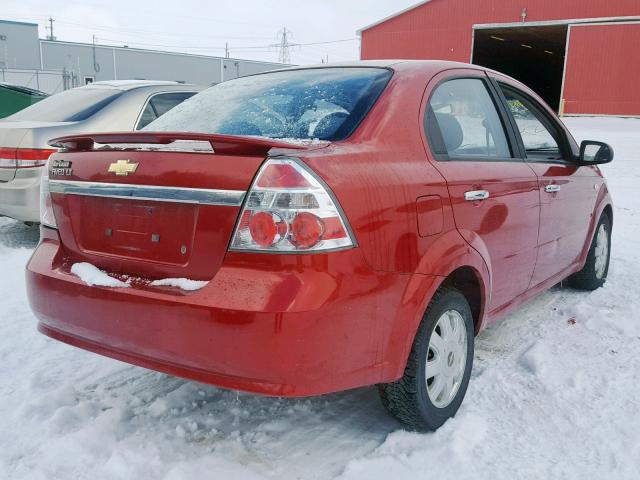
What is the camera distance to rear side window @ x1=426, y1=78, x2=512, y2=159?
2.65 m

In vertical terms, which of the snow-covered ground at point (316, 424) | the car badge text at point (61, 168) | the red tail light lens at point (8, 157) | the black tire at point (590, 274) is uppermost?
the car badge text at point (61, 168)

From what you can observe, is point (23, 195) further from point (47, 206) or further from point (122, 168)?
point (122, 168)

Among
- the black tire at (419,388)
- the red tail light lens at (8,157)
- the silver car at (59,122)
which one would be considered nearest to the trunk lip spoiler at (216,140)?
the black tire at (419,388)

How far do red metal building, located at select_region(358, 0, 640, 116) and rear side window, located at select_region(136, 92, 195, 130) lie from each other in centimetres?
2125

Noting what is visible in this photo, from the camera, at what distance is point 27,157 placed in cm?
511

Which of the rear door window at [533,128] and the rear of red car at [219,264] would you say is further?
the rear door window at [533,128]

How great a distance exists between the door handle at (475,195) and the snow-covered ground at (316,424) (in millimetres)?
949

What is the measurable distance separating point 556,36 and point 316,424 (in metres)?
30.3

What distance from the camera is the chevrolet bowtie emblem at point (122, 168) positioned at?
7.30 ft

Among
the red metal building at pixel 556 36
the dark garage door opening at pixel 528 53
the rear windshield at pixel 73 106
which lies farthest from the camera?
the dark garage door opening at pixel 528 53

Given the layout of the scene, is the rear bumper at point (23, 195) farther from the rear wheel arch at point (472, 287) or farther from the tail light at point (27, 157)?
the rear wheel arch at point (472, 287)

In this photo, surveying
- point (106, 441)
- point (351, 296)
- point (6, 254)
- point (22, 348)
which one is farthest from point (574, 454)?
point (6, 254)

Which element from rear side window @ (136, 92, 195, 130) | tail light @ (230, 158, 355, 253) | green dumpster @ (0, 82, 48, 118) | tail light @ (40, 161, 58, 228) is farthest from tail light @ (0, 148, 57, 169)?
green dumpster @ (0, 82, 48, 118)

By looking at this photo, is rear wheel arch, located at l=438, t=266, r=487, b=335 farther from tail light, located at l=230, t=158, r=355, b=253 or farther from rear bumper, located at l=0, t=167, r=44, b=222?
rear bumper, located at l=0, t=167, r=44, b=222
